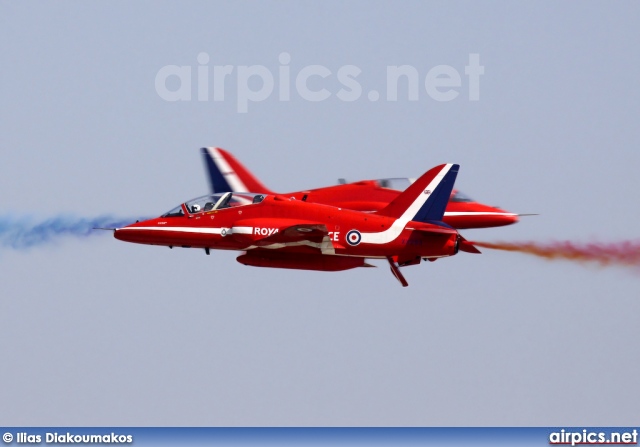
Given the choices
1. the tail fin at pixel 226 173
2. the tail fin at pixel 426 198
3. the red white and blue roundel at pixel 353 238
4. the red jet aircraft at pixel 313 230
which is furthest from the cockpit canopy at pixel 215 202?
the tail fin at pixel 226 173

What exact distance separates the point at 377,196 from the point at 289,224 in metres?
6.08

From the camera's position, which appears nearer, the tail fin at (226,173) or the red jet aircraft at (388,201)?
the red jet aircraft at (388,201)

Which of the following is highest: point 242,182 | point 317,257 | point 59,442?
point 242,182

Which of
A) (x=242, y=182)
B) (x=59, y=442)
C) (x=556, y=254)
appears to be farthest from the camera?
(x=242, y=182)

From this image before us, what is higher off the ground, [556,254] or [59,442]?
[556,254]

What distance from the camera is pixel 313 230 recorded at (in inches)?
2000

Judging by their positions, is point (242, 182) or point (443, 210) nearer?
point (443, 210)

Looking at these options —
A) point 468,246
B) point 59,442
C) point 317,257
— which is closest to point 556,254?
point 468,246

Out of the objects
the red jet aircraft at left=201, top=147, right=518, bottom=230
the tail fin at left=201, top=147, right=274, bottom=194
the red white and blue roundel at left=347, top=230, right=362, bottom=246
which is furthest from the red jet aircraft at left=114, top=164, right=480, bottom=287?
the tail fin at left=201, top=147, right=274, bottom=194

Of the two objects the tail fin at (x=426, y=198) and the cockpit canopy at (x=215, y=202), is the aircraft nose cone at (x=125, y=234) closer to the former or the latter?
the cockpit canopy at (x=215, y=202)

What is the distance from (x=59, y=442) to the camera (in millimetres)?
51062

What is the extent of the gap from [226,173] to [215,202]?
11.2 m

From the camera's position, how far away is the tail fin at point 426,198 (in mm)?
52219

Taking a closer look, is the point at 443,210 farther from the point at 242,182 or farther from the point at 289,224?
the point at 242,182
